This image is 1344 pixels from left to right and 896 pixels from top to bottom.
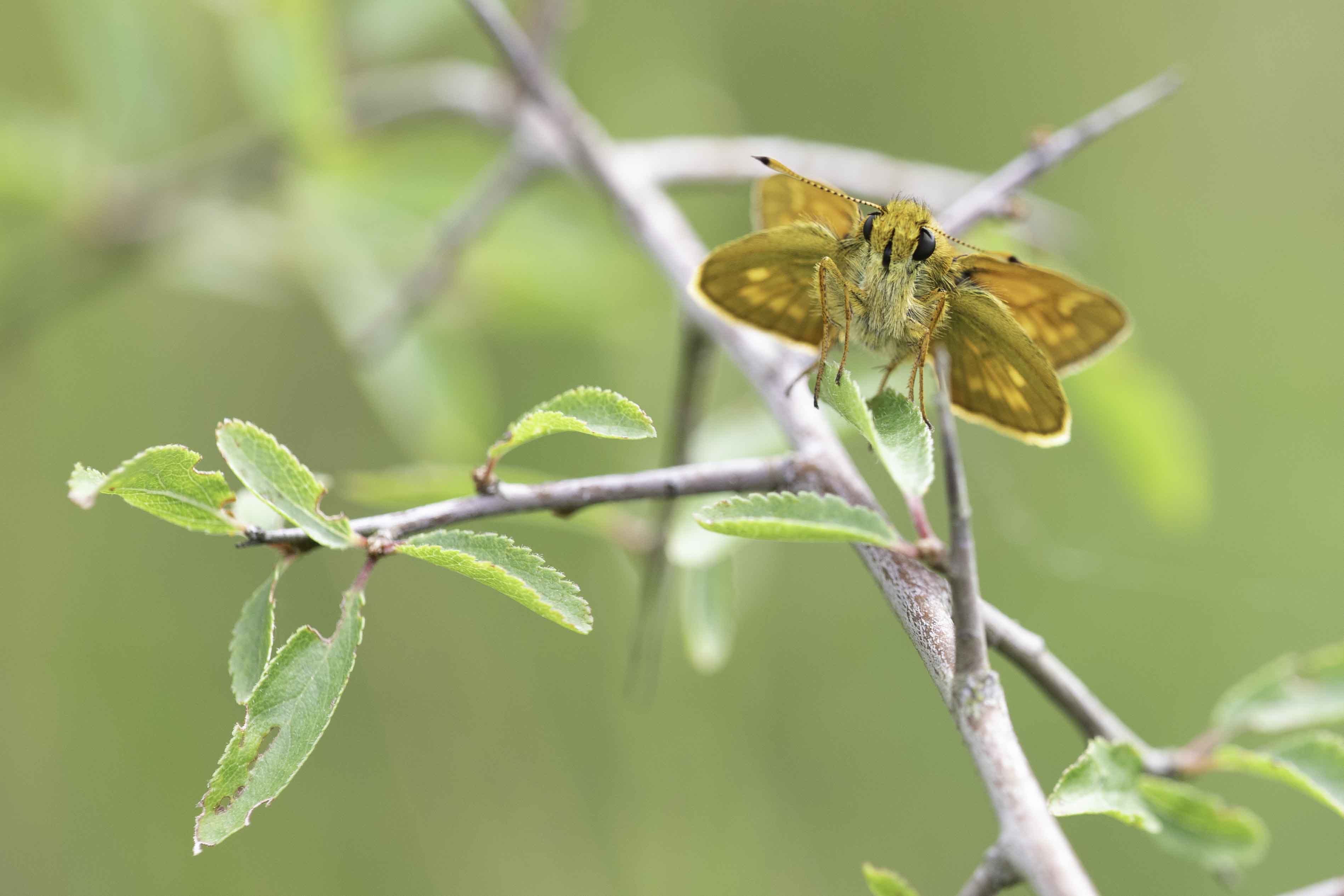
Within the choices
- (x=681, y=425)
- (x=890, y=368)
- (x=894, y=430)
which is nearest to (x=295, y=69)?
(x=681, y=425)

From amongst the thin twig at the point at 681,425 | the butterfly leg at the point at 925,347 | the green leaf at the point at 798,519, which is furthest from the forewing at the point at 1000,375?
the thin twig at the point at 681,425

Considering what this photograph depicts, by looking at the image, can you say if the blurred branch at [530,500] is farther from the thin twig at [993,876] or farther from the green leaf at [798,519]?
the thin twig at [993,876]

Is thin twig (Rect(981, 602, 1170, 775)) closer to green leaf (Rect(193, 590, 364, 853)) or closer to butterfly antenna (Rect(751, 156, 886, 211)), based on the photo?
butterfly antenna (Rect(751, 156, 886, 211))

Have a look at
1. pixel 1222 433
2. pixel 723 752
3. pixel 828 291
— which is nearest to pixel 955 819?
pixel 723 752

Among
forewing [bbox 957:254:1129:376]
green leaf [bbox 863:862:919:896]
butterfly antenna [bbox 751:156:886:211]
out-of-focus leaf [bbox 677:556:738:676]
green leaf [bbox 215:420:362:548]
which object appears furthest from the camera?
out-of-focus leaf [bbox 677:556:738:676]

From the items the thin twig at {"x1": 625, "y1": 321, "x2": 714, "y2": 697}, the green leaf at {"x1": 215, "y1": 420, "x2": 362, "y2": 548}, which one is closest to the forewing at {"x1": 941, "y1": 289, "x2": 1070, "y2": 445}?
the thin twig at {"x1": 625, "y1": 321, "x2": 714, "y2": 697}
